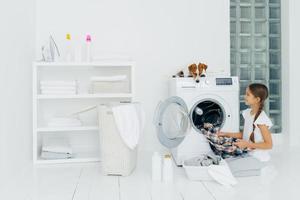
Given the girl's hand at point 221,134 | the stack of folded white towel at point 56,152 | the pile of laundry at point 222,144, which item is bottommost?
the stack of folded white towel at point 56,152

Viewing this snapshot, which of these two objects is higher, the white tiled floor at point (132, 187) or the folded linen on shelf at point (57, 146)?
the folded linen on shelf at point (57, 146)

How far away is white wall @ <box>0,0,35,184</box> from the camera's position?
104 inches

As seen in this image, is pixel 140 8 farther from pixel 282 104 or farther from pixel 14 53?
pixel 282 104

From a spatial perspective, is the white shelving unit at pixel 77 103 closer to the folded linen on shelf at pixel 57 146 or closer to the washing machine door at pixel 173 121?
the folded linen on shelf at pixel 57 146

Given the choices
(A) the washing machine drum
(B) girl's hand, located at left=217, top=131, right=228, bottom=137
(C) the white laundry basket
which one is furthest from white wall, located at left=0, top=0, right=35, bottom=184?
(B) girl's hand, located at left=217, top=131, right=228, bottom=137

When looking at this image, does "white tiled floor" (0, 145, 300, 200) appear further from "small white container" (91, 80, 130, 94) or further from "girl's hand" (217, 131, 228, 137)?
"small white container" (91, 80, 130, 94)

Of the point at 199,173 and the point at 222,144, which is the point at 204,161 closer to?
A: the point at 199,173

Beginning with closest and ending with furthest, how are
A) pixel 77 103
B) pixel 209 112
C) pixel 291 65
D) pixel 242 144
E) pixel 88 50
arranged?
pixel 242 144, pixel 209 112, pixel 88 50, pixel 77 103, pixel 291 65

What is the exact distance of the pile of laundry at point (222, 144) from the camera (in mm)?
3162

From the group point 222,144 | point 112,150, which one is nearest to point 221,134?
point 222,144

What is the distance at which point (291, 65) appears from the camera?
4305mm

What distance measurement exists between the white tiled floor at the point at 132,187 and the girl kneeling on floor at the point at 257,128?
198 millimetres

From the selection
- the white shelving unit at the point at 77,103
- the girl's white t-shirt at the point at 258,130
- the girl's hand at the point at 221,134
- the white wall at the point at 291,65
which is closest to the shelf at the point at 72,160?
the white shelving unit at the point at 77,103

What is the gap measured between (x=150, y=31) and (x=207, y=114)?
1.18 metres
